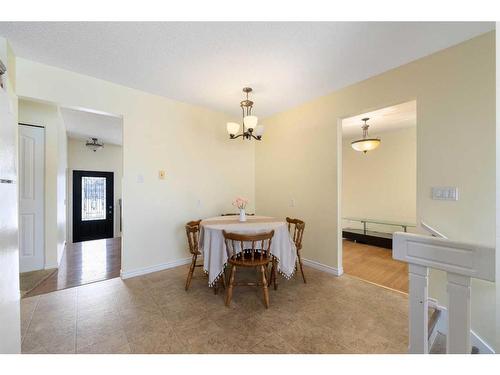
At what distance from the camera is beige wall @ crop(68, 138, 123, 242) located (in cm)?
548

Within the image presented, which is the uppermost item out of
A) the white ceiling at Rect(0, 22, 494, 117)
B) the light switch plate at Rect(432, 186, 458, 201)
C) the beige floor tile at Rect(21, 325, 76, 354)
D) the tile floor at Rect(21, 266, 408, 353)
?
the white ceiling at Rect(0, 22, 494, 117)

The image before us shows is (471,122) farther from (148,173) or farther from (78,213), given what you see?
(78,213)

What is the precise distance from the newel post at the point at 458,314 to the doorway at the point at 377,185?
2.56 m

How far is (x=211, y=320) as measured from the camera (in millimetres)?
1922


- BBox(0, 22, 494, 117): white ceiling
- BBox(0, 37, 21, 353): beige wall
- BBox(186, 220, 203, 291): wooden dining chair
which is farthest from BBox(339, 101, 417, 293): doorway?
BBox(0, 37, 21, 353): beige wall

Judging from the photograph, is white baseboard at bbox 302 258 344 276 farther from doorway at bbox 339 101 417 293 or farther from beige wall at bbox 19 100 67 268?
beige wall at bbox 19 100 67 268

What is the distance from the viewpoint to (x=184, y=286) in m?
2.60

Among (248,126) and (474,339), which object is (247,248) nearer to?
(248,126)

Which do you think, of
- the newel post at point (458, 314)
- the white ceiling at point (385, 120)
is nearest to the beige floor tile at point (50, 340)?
the newel post at point (458, 314)

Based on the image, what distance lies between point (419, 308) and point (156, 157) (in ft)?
10.4

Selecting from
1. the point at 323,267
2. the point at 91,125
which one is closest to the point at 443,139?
the point at 323,267

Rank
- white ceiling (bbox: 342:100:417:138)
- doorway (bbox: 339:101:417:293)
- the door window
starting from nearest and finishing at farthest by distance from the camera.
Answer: white ceiling (bbox: 342:100:417:138), doorway (bbox: 339:101:417:293), the door window

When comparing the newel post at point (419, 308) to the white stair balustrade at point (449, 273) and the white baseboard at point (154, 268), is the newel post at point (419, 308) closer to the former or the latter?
the white stair balustrade at point (449, 273)

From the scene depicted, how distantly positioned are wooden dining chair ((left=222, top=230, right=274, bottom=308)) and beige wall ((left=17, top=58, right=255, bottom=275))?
1338 millimetres
